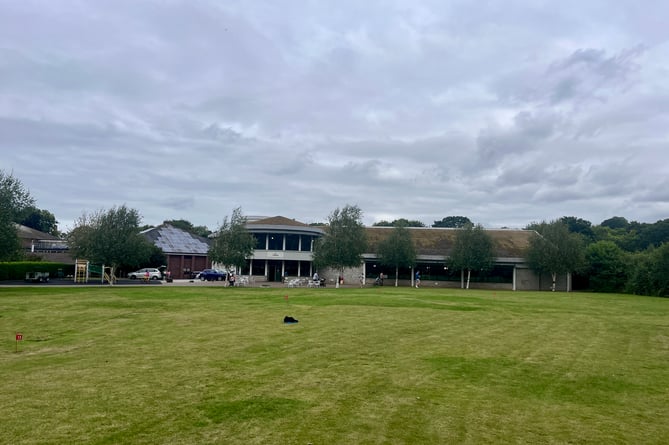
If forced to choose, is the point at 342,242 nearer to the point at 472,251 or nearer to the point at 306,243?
the point at 306,243

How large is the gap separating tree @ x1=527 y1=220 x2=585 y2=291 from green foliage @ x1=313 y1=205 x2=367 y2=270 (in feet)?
64.2

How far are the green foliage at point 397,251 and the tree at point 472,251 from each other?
4.71 m

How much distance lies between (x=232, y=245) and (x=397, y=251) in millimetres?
18122

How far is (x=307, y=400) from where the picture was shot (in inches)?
333

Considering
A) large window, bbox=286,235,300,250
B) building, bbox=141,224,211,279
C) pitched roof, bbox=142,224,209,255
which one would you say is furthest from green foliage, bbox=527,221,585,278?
pitched roof, bbox=142,224,209,255

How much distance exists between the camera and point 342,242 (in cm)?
4778

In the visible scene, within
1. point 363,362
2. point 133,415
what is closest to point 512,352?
point 363,362

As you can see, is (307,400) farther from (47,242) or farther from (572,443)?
(47,242)

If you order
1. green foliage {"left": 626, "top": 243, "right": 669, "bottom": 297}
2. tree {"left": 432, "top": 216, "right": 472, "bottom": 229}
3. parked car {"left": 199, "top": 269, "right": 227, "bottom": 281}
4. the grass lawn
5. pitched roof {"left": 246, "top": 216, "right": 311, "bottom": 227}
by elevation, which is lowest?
parked car {"left": 199, "top": 269, "right": 227, "bottom": 281}

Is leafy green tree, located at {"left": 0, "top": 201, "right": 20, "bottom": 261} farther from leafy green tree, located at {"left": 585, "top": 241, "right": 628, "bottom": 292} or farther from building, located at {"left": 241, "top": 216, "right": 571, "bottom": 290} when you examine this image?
leafy green tree, located at {"left": 585, "top": 241, "right": 628, "bottom": 292}

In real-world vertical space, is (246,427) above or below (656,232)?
below

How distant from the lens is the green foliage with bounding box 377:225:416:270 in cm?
5334

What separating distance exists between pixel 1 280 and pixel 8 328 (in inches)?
1244

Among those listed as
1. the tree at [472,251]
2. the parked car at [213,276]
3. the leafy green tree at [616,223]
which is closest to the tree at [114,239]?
the parked car at [213,276]
